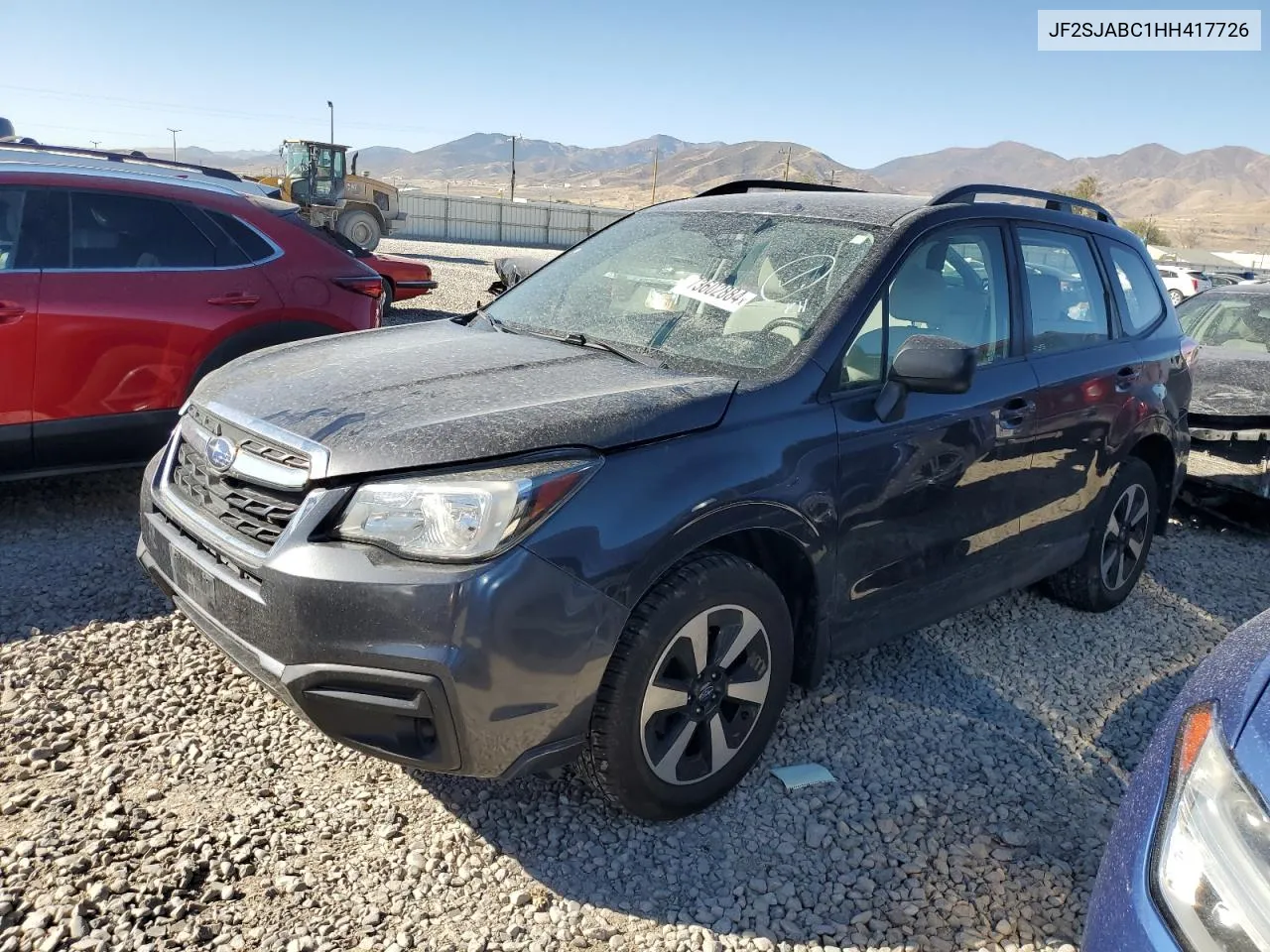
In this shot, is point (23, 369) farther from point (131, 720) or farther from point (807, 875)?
point (807, 875)

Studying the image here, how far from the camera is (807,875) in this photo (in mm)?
2775

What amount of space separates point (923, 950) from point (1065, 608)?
275 centimetres

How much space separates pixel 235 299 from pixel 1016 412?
376cm

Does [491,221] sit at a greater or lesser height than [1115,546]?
greater

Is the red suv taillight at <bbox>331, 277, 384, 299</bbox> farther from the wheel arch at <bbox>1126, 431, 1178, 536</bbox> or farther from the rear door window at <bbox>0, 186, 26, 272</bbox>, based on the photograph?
the wheel arch at <bbox>1126, 431, 1178, 536</bbox>

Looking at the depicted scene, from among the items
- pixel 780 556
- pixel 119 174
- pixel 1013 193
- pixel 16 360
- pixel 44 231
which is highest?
pixel 1013 193

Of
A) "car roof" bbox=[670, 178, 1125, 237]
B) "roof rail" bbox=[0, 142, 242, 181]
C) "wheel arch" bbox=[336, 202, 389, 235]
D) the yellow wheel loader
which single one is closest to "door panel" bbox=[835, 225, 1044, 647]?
"car roof" bbox=[670, 178, 1125, 237]

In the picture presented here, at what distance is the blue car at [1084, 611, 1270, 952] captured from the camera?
5.06 ft

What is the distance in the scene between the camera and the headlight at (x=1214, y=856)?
4.97ft

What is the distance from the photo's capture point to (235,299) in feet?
16.7

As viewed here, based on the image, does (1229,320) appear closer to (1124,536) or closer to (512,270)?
(1124,536)

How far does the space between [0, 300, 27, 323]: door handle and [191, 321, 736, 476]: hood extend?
70.0 inches

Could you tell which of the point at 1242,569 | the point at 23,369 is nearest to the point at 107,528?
the point at 23,369

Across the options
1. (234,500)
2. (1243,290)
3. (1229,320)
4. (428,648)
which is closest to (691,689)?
(428,648)
